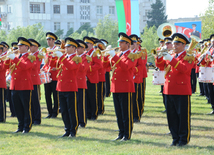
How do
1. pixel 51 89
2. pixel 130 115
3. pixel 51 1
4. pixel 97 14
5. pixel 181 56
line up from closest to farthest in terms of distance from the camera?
pixel 181 56, pixel 130 115, pixel 51 89, pixel 51 1, pixel 97 14

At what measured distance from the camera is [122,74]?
25.9ft

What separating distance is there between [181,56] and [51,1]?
65.5 metres

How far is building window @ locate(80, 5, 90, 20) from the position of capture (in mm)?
75125

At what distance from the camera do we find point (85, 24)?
70188 mm

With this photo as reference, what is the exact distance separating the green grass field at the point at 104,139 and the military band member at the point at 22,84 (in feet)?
1.46

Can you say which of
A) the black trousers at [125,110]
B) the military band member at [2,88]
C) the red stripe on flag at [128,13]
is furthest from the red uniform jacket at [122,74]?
the red stripe on flag at [128,13]

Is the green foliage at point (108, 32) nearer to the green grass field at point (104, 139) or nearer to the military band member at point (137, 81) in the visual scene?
the green grass field at point (104, 139)

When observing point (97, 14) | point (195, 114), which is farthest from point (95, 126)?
point (97, 14)

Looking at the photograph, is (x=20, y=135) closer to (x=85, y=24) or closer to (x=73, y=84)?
(x=73, y=84)

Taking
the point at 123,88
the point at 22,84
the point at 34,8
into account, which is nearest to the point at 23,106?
the point at 22,84

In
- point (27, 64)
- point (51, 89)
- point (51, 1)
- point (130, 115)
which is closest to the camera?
point (130, 115)

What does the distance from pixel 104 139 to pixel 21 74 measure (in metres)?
2.45

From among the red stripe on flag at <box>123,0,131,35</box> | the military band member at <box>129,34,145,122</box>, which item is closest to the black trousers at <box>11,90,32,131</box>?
the military band member at <box>129,34,145,122</box>

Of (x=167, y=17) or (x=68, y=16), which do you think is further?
(x=167, y=17)
